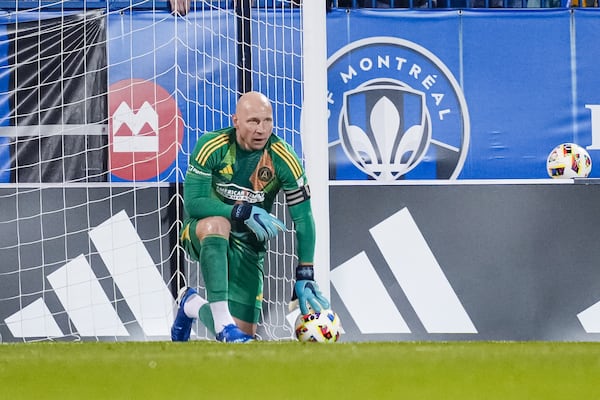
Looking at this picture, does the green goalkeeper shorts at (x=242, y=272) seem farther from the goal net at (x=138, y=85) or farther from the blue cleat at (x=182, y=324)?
the goal net at (x=138, y=85)

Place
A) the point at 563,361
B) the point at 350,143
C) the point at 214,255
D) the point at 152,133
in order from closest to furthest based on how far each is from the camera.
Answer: the point at 563,361
the point at 214,255
the point at 152,133
the point at 350,143

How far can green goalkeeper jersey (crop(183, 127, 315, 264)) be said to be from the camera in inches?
232

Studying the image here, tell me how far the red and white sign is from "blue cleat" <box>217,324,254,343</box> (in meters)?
1.99

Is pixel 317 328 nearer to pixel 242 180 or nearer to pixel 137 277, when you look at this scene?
pixel 242 180

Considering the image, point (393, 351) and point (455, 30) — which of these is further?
point (455, 30)

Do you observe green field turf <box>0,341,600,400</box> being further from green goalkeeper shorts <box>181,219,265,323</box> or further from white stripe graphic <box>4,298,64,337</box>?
white stripe graphic <box>4,298,64,337</box>

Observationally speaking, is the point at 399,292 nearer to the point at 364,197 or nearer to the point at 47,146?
the point at 364,197

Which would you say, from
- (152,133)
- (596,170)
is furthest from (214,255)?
(596,170)

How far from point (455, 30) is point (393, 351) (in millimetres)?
5124

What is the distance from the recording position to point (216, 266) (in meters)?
5.85

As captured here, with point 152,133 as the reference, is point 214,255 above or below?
below

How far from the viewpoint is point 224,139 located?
594 centimetres

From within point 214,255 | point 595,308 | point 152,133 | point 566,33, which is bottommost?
point 595,308

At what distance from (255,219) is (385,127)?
2538mm
